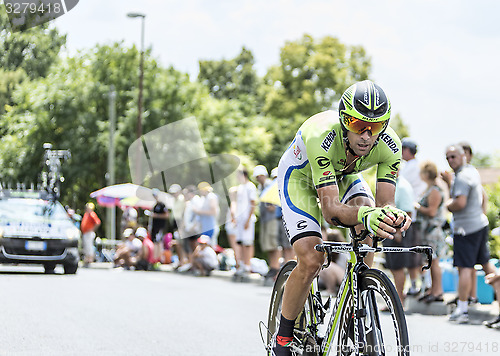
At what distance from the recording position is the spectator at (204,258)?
16.5 m

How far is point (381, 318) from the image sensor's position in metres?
4.25

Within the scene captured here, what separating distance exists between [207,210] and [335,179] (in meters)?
12.2

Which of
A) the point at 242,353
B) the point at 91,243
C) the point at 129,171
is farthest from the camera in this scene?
the point at 129,171

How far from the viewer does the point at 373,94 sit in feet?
14.6

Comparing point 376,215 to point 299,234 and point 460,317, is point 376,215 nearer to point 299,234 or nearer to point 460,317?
point 299,234

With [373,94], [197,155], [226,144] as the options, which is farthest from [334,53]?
[373,94]

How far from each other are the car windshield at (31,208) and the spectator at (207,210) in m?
2.76

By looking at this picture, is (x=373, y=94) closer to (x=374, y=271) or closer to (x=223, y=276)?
(x=374, y=271)

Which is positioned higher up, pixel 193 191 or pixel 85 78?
pixel 85 78

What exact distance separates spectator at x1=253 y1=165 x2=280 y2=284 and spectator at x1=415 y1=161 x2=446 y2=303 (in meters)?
3.72

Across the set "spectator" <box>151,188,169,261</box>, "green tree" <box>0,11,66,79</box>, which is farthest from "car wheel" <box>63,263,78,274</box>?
"green tree" <box>0,11,66,79</box>

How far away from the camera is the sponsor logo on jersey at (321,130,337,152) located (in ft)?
15.5

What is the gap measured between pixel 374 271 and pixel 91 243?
58.8 ft

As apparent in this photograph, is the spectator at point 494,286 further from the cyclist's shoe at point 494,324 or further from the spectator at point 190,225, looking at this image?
the spectator at point 190,225
